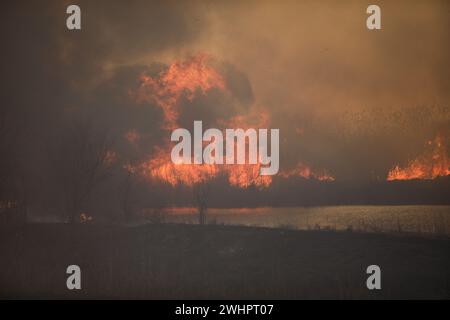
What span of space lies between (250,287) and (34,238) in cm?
2570

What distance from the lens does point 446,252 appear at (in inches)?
1203

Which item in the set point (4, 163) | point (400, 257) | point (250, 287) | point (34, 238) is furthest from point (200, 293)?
point (4, 163)

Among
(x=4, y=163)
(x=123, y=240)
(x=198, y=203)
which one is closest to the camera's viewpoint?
(x=123, y=240)

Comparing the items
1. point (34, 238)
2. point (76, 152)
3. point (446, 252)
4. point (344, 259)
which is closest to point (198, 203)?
point (76, 152)

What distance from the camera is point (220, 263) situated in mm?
35844

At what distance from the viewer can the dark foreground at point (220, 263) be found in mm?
28781

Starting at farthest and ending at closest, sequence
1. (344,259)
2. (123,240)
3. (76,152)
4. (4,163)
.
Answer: (76,152)
(4,163)
(123,240)
(344,259)

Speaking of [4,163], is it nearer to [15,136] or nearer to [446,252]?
[15,136]

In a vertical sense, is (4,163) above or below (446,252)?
above

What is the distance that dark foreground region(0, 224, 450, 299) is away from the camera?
94.4 ft
